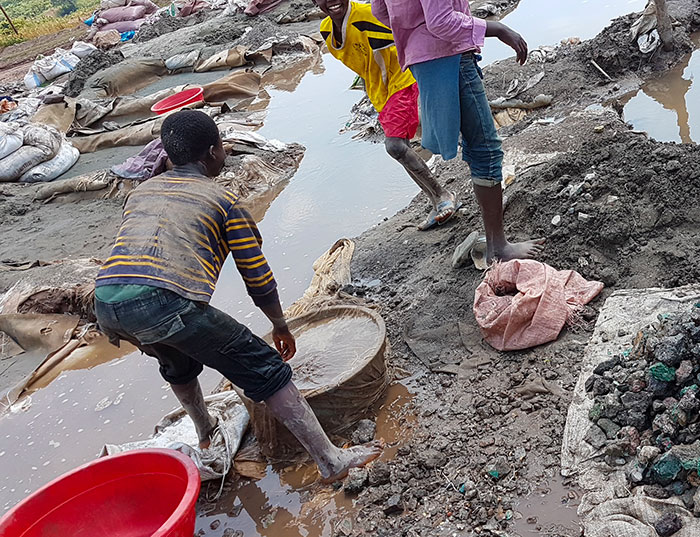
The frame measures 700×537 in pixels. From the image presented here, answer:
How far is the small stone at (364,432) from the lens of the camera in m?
2.92

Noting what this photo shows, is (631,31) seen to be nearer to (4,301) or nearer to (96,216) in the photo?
(96,216)

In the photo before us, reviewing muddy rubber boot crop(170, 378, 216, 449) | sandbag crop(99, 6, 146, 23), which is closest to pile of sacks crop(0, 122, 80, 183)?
muddy rubber boot crop(170, 378, 216, 449)

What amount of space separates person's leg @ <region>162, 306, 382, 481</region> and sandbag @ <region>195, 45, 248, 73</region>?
32.0 feet

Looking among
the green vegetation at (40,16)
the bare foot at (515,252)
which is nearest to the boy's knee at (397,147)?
the bare foot at (515,252)

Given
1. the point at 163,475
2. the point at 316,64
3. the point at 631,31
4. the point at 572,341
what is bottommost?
the point at 316,64

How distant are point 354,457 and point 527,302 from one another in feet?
3.54

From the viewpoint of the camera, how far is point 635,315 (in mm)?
2760

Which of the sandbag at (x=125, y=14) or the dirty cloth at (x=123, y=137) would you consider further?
the sandbag at (x=125, y=14)

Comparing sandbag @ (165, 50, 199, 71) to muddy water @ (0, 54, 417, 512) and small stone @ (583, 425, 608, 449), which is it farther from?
small stone @ (583, 425, 608, 449)

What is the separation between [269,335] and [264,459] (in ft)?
2.34

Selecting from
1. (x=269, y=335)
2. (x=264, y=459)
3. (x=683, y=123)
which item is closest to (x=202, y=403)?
(x=264, y=459)

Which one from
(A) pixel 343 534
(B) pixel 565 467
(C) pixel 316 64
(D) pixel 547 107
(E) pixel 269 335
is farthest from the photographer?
(C) pixel 316 64

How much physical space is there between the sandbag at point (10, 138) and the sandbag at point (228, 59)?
428 centimetres

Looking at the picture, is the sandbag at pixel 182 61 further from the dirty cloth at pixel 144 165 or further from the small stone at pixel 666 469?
the small stone at pixel 666 469
